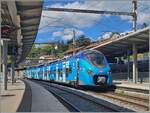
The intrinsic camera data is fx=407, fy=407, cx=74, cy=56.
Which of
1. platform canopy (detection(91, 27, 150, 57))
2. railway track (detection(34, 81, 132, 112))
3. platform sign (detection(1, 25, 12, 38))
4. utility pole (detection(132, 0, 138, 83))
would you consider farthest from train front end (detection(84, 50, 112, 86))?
utility pole (detection(132, 0, 138, 83))

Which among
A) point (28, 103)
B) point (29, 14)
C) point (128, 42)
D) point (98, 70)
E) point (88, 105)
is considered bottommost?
point (88, 105)

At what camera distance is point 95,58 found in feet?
87.8

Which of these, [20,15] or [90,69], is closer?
[20,15]

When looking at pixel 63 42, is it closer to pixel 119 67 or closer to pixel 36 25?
pixel 119 67

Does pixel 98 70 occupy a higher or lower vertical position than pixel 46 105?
higher

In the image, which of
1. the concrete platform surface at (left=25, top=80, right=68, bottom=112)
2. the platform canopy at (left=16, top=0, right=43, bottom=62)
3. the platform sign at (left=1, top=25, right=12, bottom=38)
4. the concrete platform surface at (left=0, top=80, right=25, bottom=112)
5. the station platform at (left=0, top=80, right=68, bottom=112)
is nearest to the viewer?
the concrete platform surface at (left=0, top=80, right=25, bottom=112)

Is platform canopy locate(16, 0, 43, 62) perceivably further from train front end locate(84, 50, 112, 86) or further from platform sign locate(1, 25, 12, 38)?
train front end locate(84, 50, 112, 86)

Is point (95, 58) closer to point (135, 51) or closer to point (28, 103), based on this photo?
point (28, 103)

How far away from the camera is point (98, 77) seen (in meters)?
25.9

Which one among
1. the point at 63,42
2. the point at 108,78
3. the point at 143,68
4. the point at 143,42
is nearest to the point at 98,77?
the point at 108,78

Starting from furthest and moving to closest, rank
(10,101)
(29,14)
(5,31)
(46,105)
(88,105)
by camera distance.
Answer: (29,14)
(5,31)
(88,105)
(10,101)
(46,105)

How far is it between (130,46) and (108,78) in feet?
47.8

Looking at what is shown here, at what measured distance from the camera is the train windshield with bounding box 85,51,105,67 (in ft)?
86.8

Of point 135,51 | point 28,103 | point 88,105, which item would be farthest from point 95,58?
point 135,51
